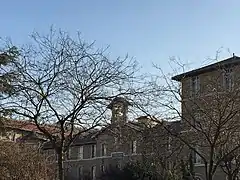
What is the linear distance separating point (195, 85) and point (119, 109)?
3.31 meters

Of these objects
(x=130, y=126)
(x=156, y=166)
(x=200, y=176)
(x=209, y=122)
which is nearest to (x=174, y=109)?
(x=209, y=122)

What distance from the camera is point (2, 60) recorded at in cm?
1977

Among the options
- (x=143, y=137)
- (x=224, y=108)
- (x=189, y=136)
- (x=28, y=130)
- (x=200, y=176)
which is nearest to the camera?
(x=224, y=108)

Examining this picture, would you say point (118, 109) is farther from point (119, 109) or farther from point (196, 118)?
point (196, 118)

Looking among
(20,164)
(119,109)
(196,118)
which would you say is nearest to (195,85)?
(196,118)

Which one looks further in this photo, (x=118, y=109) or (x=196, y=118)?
(x=118, y=109)

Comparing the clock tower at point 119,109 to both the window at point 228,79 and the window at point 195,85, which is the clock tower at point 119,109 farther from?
the window at point 228,79

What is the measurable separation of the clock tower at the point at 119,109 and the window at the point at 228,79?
11.8ft

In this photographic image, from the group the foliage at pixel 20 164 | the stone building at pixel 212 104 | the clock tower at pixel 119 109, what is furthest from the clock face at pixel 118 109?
the foliage at pixel 20 164

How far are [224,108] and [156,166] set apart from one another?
529 inches

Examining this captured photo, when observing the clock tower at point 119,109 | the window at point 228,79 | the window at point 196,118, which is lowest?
the window at point 196,118

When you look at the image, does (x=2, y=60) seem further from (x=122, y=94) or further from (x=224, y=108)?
(x=224, y=108)

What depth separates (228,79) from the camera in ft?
58.3

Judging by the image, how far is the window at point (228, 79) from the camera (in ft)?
55.5
